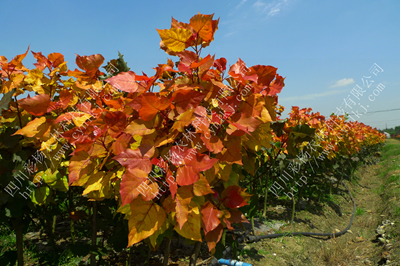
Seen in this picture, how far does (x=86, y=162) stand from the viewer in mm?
940

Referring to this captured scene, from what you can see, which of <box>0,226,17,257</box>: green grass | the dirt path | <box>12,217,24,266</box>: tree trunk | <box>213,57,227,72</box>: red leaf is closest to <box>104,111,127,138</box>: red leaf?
<box>213,57,227,72</box>: red leaf

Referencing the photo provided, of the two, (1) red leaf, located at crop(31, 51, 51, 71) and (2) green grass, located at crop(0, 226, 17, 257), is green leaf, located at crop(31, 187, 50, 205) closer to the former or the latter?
(1) red leaf, located at crop(31, 51, 51, 71)

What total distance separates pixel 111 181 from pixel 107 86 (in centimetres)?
57

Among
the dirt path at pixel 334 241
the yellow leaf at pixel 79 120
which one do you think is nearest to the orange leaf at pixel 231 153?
the yellow leaf at pixel 79 120

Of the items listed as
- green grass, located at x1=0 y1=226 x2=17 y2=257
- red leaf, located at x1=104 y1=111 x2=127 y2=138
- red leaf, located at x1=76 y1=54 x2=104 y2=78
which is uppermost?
red leaf, located at x1=76 y1=54 x2=104 y2=78

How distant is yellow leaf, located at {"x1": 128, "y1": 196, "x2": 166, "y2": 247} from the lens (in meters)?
0.75

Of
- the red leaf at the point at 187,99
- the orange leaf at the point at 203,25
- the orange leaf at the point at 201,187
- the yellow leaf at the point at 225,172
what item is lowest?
the orange leaf at the point at 201,187

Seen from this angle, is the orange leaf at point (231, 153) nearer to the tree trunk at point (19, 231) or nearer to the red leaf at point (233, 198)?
the red leaf at point (233, 198)

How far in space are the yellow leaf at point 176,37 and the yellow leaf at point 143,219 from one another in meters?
0.53

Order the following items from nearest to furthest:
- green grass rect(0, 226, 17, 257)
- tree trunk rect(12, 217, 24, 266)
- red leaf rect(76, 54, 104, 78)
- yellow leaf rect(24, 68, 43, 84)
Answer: red leaf rect(76, 54, 104, 78)
yellow leaf rect(24, 68, 43, 84)
tree trunk rect(12, 217, 24, 266)
green grass rect(0, 226, 17, 257)

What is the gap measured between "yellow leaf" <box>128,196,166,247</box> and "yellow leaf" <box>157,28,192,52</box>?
0.53 meters

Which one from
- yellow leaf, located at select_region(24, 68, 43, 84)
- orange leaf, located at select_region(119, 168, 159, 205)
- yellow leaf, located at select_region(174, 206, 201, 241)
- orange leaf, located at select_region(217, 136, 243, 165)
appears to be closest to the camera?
orange leaf, located at select_region(119, 168, 159, 205)

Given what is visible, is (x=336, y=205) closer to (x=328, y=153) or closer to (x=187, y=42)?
(x=328, y=153)

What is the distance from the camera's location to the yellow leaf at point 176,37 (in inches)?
33.0
